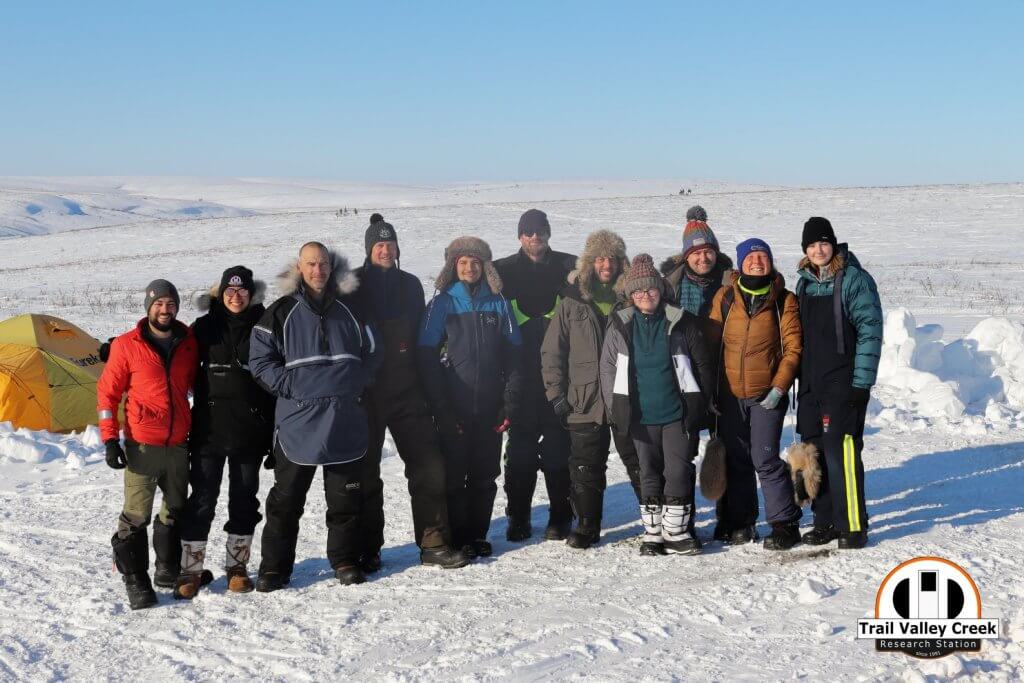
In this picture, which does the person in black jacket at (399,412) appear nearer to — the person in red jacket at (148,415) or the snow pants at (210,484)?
the snow pants at (210,484)

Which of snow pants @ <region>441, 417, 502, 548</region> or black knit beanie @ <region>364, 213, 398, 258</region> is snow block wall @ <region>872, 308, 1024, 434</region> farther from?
black knit beanie @ <region>364, 213, 398, 258</region>

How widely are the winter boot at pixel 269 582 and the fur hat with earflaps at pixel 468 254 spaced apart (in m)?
1.84

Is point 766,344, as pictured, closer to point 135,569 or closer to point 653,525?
point 653,525

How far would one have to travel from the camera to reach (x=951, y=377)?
10398 mm

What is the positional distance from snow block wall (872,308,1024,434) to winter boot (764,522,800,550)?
12.0ft

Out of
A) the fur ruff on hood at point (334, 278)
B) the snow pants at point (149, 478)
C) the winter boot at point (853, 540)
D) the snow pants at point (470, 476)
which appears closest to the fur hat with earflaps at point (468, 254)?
the fur ruff on hood at point (334, 278)

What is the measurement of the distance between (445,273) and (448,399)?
733mm

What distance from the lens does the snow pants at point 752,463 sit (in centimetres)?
578

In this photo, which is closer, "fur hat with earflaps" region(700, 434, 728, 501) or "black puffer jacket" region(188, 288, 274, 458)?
"black puffer jacket" region(188, 288, 274, 458)

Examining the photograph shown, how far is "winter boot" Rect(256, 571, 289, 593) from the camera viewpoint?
209 inches

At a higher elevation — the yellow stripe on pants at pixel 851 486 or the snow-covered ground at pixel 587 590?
the yellow stripe on pants at pixel 851 486

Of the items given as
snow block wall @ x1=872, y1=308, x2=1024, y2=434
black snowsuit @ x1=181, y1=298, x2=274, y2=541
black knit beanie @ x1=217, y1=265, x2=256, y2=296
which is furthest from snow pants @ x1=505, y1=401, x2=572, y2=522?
snow block wall @ x1=872, y1=308, x2=1024, y2=434

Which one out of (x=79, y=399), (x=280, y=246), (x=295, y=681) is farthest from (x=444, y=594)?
(x=280, y=246)

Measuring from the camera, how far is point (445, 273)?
19.1 feet
